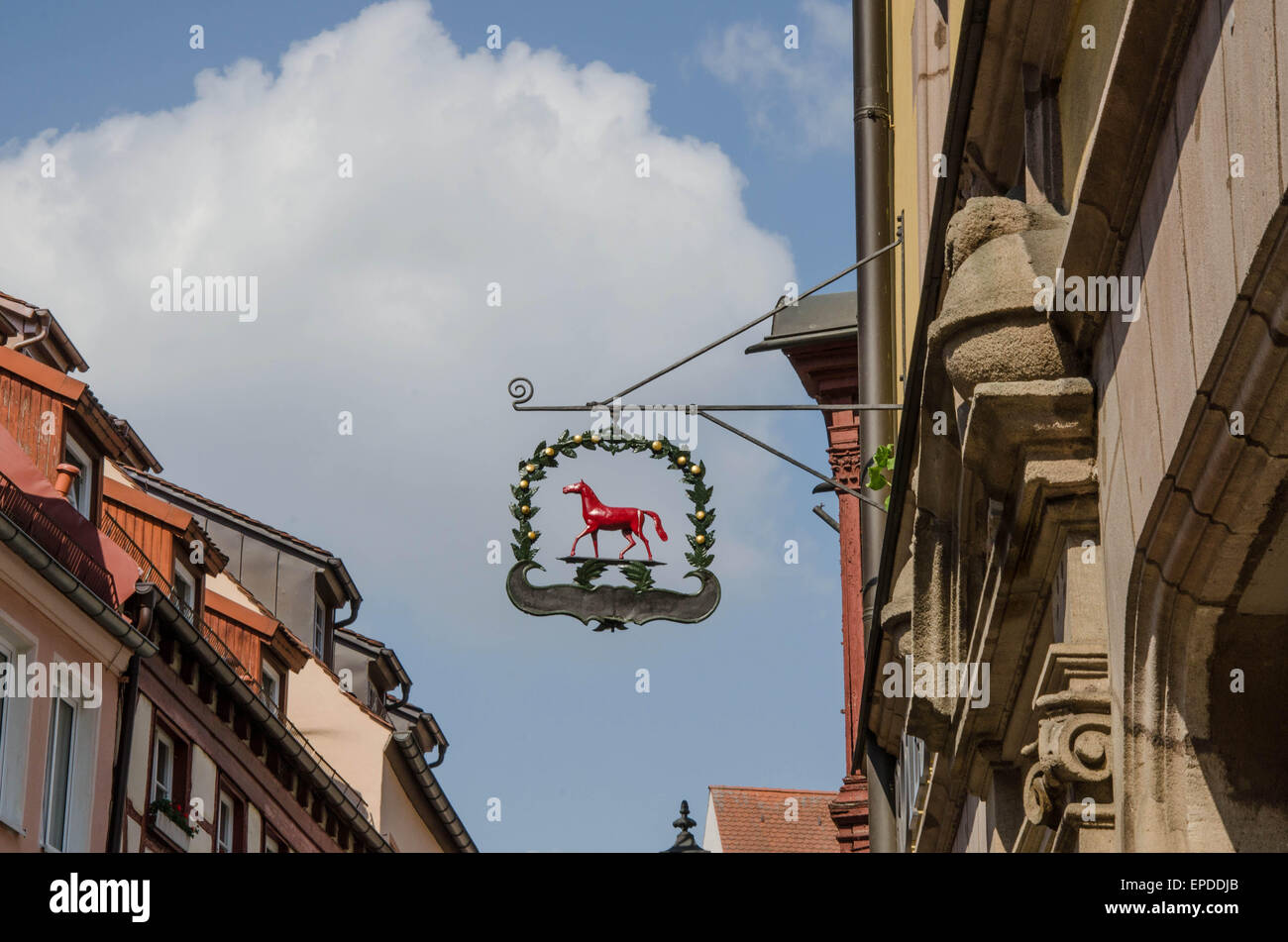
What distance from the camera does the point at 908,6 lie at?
12.3m

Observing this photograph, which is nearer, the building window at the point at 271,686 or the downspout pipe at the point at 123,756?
the downspout pipe at the point at 123,756

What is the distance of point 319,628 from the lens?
105 feet

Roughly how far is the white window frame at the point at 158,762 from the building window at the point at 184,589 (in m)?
1.33

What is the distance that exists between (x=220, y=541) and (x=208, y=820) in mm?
7768

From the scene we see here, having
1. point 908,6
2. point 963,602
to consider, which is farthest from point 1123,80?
point 908,6

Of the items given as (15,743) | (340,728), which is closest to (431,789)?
(340,728)

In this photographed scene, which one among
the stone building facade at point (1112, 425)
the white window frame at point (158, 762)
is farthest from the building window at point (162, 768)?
the stone building facade at point (1112, 425)

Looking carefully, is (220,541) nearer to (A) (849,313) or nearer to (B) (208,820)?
(B) (208,820)

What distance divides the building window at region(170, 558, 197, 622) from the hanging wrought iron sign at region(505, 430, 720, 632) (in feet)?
46.5

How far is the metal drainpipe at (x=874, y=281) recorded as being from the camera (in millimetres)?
12734

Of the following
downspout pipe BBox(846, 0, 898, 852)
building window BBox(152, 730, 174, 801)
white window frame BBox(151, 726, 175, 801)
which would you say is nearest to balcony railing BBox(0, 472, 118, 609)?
white window frame BBox(151, 726, 175, 801)

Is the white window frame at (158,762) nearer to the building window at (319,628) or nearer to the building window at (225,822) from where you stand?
the building window at (225,822)

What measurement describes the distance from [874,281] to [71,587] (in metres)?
9.26

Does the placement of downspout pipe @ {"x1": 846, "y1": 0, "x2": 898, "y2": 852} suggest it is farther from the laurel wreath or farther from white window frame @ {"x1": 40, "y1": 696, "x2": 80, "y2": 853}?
white window frame @ {"x1": 40, "y1": 696, "x2": 80, "y2": 853}
